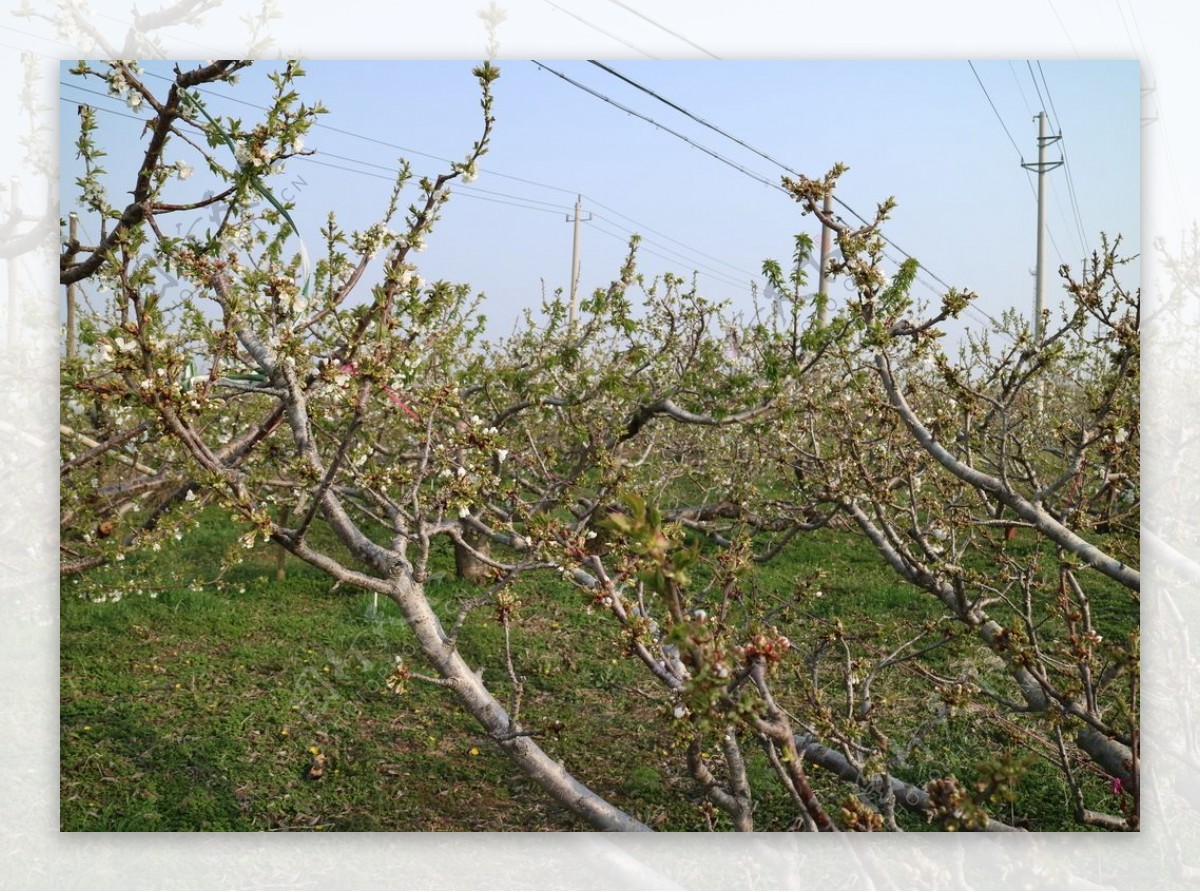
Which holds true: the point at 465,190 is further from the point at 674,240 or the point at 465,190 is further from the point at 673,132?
the point at 674,240

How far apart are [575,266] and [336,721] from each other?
1.44 meters

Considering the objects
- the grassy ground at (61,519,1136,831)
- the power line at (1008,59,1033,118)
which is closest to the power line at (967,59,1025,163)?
the power line at (1008,59,1033,118)

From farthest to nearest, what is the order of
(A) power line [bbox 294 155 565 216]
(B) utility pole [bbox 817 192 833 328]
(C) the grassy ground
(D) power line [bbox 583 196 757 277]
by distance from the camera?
(D) power line [bbox 583 196 757 277], (C) the grassy ground, (A) power line [bbox 294 155 565 216], (B) utility pole [bbox 817 192 833 328]

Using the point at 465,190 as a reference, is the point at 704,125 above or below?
above

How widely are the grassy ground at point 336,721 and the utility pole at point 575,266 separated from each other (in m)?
1.00

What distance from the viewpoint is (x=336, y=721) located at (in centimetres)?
278

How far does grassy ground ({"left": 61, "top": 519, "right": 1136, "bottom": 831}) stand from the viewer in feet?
7.75

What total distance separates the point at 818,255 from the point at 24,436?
81.2 inches

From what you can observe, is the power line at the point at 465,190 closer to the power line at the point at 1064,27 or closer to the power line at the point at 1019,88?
the power line at the point at 1019,88

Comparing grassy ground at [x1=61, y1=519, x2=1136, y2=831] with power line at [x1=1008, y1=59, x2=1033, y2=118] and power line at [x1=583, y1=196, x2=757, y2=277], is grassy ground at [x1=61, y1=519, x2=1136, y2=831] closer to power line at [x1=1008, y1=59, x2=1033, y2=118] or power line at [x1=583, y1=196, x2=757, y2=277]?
power line at [x1=583, y1=196, x2=757, y2=277]

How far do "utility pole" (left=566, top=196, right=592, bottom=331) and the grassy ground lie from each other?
3.27ft

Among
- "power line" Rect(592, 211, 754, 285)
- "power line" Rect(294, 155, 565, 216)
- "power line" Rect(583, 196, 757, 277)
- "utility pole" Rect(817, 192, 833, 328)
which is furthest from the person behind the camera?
"power line" Rect(592, 211, 754, 285)

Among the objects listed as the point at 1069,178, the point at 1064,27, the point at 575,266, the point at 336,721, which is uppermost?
the point at 1064,27

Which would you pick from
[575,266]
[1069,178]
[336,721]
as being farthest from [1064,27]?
[336,721]
